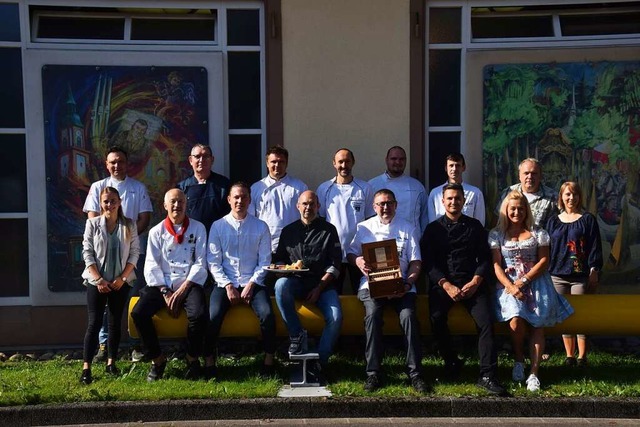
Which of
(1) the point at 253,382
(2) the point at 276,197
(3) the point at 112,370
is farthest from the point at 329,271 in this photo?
(3) the point at 112,370

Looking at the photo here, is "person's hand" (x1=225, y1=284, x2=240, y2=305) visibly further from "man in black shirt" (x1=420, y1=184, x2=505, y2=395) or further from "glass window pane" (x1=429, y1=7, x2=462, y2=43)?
"glass window pane" (x1=429, y1=7, x2=462, y2=43)

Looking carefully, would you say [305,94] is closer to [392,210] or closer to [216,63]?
[216,63]

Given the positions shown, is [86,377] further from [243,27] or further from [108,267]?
[243,27]

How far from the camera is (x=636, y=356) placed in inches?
321

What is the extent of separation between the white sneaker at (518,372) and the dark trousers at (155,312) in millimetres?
2661

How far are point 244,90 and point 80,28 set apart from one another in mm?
1817

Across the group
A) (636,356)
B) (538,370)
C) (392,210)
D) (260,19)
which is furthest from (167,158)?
(636,356)

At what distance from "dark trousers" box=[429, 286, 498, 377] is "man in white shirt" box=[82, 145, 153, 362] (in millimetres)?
2828

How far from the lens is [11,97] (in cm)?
855

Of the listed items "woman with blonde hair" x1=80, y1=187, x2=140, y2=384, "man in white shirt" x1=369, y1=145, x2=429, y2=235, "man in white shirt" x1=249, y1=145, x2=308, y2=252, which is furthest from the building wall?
"woman with blonde hair" x1=80, y1=187, x2=140, y2=384

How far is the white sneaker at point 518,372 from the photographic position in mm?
7043

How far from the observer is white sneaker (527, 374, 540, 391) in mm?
6805

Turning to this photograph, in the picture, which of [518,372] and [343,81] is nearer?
[518,372]

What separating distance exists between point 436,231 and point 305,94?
7.54 feet
